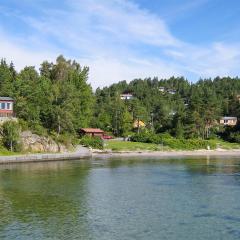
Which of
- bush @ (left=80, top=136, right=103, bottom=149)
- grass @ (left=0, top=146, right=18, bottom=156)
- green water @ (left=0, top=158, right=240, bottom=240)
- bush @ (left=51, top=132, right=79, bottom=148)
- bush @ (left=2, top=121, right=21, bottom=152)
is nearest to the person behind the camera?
green water @ (left=0, top=158, right=240, bottom=240)

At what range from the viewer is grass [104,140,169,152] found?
110 meters

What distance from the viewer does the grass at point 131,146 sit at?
11004 centimetres

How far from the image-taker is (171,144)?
11969 cm

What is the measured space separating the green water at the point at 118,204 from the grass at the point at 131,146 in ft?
123

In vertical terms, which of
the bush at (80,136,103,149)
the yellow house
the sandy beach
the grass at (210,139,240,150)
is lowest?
the sandy beach

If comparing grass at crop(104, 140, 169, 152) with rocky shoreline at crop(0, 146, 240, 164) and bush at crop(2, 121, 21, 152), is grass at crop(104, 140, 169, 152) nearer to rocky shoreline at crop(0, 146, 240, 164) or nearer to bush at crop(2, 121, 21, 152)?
rocky shoreline at crop(0, 146, 240, 164)

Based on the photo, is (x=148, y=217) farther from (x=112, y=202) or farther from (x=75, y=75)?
(x=75, y=75)

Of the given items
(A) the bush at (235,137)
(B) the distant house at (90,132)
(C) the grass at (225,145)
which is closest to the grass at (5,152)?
(B) the distant house at (90,132)

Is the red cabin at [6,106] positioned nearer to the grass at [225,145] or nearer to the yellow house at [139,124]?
the yellow house at [139,124]

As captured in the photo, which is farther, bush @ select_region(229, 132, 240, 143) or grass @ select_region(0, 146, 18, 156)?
bush @ select_region(229, 132, 240, 143)

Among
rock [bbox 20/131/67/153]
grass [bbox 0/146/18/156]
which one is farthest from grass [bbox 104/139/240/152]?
grass [bbox 0/146/18/156]

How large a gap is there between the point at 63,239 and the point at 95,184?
2546cm

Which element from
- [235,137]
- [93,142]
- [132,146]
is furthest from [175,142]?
[235,137]

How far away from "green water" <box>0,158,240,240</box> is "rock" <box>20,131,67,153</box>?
18367 mm
